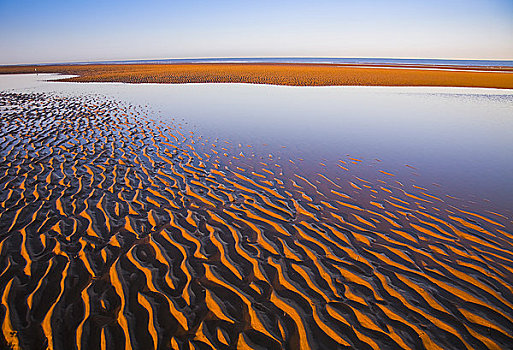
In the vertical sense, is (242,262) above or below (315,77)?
below

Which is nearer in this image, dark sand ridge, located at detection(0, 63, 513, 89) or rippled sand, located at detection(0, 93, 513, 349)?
rippled sand, located at detection(0, 93, 513, 349)

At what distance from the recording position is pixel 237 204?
6.39 m

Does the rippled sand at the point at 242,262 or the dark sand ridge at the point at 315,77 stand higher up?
the dark sand ridge at the point at 315,77

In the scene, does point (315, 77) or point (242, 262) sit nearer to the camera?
point (242, 262)

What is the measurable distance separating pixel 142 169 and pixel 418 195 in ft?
24.9

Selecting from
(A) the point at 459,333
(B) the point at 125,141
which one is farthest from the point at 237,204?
(B) the point at 125,141

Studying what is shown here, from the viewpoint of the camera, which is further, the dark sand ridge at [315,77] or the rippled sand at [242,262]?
the dark sand ridge at [315,77]

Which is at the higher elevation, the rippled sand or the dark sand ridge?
the dark sand ridge

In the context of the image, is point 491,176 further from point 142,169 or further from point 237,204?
point 142,169

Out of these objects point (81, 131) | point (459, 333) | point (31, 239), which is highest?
point (81, 131)

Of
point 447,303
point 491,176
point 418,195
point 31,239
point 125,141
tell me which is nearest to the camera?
point 447,303

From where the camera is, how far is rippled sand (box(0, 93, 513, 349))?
3.39m

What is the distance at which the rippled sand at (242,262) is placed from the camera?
339cm

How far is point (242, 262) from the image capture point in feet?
14.9
